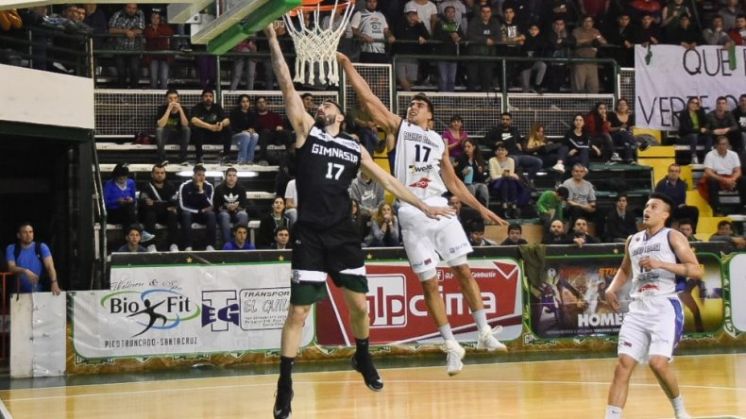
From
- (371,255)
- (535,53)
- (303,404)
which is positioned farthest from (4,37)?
(535,53)

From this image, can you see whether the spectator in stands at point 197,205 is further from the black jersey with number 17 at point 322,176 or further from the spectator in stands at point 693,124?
the spectator in stands at point 693,124


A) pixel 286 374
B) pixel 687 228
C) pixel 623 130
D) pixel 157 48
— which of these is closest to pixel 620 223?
pixel 687 228

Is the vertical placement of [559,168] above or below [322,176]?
above

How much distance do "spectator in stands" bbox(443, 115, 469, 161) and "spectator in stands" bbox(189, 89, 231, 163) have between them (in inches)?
162

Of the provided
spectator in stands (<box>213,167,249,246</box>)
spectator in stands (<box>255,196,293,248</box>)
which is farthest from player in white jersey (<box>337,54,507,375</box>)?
spectator in stands (<box>213,167,249,246</box>)

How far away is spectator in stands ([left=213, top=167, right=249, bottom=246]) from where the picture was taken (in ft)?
70.1

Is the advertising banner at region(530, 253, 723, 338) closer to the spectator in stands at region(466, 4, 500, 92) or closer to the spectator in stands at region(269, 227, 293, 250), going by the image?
the spectator in stands at region(269, 227, 293, 250)

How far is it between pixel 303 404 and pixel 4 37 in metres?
8.65

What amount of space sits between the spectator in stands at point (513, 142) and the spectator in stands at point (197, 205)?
6.57m

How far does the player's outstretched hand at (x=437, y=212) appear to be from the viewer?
12351mm

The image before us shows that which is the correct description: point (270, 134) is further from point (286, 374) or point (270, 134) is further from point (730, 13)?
point (286, 374)

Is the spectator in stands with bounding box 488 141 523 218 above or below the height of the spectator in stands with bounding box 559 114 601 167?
below

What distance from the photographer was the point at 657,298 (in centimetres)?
1257

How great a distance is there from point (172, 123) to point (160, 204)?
242cm
